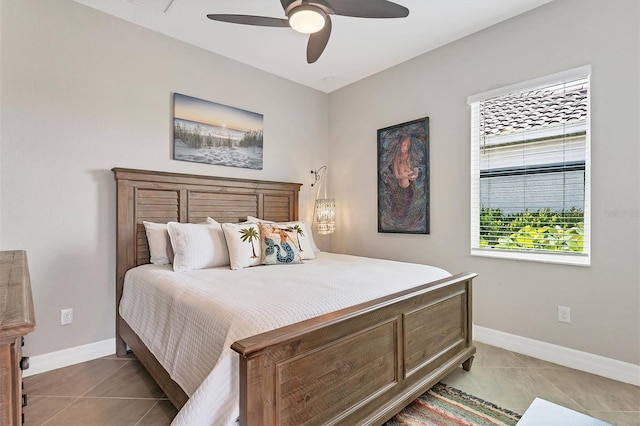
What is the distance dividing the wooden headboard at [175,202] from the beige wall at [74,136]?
116 millimetres

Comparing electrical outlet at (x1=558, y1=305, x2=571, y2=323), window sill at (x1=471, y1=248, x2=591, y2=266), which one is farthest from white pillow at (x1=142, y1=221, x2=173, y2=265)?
electrical outlet at (x1=558, y1=305, x2=571, y2=323)

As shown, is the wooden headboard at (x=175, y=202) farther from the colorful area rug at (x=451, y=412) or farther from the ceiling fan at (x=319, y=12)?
the colorful area rug at (x=451, y=412)

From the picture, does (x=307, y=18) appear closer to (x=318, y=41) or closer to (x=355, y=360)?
(x=318, y=41)

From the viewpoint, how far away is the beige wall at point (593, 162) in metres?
2.17

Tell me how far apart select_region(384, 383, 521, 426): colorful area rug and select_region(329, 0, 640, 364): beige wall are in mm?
1045

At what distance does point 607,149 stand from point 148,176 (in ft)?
11.6

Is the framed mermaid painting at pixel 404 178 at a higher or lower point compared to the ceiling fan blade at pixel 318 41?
lower

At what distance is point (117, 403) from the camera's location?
191cm

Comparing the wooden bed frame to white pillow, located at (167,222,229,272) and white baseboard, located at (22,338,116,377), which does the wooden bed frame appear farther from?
white pillow, located at (167,222,229,272)

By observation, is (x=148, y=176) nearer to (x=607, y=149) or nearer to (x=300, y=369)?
(x=300, y=369)

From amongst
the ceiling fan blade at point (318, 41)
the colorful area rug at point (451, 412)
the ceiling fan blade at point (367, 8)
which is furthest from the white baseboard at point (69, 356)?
the ceiling fan blade at point (367, 8)

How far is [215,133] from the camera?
3.22 m

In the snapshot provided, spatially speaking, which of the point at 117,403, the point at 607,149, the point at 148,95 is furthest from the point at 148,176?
the point at 607,149

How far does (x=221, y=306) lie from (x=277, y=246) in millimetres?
1196
